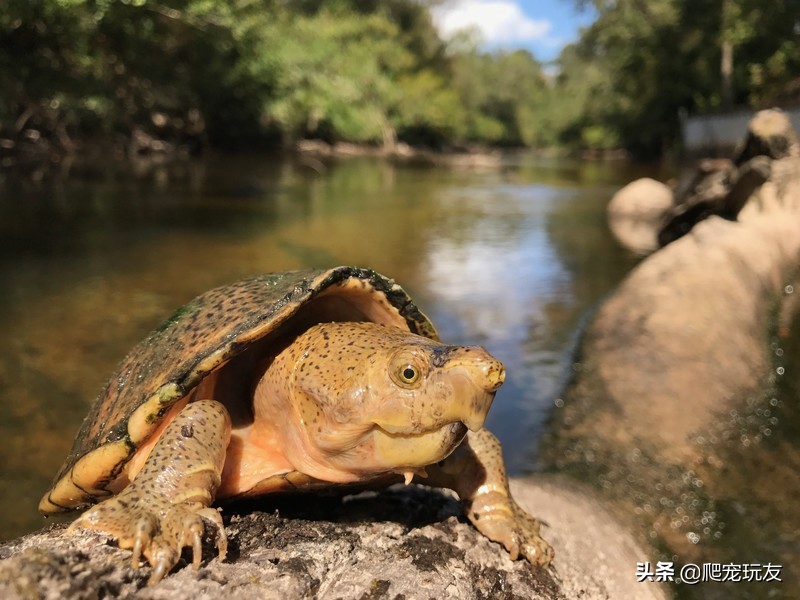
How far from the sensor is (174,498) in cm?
156

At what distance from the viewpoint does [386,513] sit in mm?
1969

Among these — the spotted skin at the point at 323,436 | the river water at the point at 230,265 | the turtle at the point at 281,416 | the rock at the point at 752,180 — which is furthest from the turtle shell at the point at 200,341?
the rock at the point at 752,180

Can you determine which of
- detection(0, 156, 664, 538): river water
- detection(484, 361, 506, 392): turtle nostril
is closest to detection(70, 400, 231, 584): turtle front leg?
detection(484, 361, 506, 392): turtle nostril

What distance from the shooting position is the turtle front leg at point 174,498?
4.61 feet

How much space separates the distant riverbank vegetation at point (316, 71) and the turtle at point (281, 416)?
12174 millimetres

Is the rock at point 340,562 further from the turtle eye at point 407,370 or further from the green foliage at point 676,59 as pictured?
the green foliage at point 676,59

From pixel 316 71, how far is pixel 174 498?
24.6 m

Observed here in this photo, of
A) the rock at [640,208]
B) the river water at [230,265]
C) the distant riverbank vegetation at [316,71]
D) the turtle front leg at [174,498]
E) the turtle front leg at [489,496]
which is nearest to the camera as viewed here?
the turtle front leg at [174,498]

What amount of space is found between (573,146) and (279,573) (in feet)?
208

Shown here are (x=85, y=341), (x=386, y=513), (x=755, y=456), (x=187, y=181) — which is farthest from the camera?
(x=187, y=181)

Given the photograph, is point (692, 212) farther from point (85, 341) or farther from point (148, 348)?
point (148, 348)

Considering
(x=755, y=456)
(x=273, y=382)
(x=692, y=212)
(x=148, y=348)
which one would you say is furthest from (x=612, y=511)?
(x=692, y=212)

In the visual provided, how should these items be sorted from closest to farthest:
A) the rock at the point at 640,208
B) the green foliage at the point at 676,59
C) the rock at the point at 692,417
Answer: the rock at the point at 692,417 < the rock at the point at 640,208 < the green foliage at the point at 676,59

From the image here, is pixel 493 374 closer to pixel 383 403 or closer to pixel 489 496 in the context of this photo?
pixel 383 403
